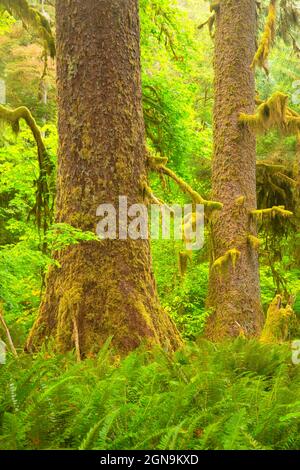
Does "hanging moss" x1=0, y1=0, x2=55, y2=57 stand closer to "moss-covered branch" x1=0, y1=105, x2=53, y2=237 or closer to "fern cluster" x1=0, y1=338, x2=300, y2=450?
"moss-covered branch" x1=0, y1=105, x2=53, y2=237

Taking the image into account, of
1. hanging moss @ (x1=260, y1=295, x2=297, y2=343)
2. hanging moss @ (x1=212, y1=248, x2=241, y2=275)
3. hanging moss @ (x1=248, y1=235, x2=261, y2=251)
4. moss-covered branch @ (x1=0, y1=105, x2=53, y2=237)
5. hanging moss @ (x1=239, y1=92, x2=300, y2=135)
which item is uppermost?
hanging moss @ (x1=239, y1=92, x2=300, y2=135)

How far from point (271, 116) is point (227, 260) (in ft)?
8.49

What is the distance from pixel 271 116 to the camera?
891 centimetres

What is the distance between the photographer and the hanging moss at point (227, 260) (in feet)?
28.3

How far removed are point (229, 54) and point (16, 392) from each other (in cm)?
780

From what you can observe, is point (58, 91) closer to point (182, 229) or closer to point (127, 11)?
point (127, 11)

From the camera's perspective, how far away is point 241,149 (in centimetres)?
913

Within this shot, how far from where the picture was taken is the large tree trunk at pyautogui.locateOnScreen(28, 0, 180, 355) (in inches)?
201

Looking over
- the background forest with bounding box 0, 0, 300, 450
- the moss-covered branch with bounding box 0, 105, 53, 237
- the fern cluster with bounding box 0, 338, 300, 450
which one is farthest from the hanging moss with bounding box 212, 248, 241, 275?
the fern cluster with bounding box 0, 338, 300, 450

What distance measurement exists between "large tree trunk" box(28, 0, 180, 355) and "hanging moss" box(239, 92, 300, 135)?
12.2 ft

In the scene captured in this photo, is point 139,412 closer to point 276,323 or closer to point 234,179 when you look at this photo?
point 276,323

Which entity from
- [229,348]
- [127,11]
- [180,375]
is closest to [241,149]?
[127,11]

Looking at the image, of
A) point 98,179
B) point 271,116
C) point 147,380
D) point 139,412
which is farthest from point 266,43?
point 139,412

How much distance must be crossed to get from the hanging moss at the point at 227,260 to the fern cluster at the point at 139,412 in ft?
15.5
